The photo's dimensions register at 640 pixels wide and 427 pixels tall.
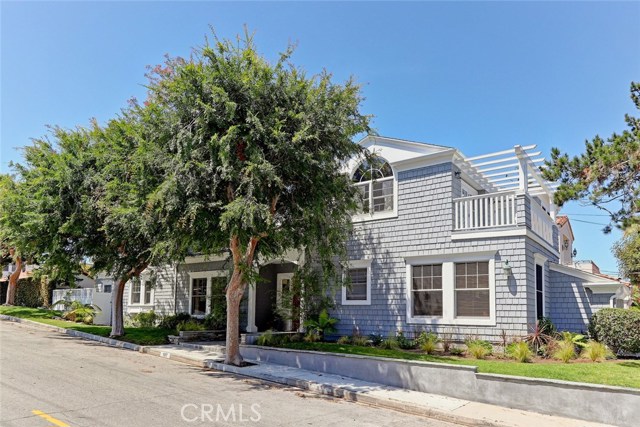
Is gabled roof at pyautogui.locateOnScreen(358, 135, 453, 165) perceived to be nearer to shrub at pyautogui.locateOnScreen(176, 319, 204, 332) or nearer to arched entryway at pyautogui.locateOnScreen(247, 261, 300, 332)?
arched entryway at pyautogui.locateOnScreen(247, 261, 300, 332)

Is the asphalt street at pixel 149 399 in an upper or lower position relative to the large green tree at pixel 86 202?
lower

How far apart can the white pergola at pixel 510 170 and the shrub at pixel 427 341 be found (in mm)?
4858

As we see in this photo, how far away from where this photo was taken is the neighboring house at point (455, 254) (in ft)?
43.9

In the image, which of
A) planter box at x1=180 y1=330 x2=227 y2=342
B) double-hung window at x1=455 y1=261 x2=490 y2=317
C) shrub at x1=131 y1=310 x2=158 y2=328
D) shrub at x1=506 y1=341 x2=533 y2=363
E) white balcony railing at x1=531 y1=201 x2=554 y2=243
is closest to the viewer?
shrub at x1=506 y1=341 x2=533 y2=363

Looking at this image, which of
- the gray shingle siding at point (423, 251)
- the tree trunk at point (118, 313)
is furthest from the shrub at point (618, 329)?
the tree trunk at point (118, 313)

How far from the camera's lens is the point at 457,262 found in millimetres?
14242

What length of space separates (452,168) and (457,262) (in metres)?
2.91

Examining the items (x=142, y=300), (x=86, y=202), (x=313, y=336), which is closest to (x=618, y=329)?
(x=313, y=336)

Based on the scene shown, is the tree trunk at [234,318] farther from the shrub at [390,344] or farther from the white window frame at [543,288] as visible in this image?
the white window frame at [543,288]

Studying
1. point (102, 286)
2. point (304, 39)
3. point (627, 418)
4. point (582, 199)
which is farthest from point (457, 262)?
point (102, 286)

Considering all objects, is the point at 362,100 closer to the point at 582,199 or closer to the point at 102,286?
the point at 582,199

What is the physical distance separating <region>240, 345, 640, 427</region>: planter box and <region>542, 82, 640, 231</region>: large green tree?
15.1 feet

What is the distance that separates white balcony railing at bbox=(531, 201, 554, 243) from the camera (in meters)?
14.3

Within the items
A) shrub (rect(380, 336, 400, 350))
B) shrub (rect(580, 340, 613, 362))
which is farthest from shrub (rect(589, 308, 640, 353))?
shrub (rect(380, 336, 400, 350))
